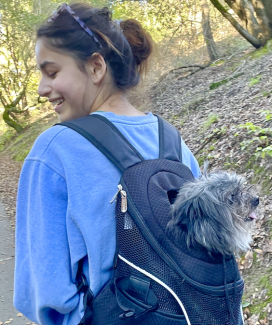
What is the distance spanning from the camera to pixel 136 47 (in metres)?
1.82

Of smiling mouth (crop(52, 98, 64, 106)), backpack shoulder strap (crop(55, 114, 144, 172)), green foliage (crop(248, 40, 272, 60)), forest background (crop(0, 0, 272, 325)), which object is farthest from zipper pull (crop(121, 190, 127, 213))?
green foliage (crop(248, 40, 272, 60))

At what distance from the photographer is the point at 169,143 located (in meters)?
1.66

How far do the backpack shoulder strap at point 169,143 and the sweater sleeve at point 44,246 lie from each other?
1.68 ft

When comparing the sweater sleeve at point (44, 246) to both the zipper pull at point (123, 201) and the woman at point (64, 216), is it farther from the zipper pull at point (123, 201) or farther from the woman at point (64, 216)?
the zipper pull at point (123, 201)

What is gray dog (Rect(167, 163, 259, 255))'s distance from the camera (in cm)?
124

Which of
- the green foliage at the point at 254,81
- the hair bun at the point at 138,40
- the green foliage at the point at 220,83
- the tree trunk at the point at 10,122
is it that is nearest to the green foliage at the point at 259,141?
the green foliage at the point at 254,81

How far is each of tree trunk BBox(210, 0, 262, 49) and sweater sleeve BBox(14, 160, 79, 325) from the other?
1126cm

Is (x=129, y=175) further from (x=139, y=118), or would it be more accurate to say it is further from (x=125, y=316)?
(x=125, y=316)

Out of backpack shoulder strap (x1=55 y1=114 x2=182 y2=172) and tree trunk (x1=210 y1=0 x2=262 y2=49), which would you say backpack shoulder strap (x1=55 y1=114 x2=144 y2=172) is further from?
tree trunk (x1=210 y1=0 x2=262 y2=49)

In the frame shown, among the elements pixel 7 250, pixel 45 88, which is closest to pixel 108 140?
pixel 45 88

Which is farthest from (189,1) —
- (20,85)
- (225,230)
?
(225,230)

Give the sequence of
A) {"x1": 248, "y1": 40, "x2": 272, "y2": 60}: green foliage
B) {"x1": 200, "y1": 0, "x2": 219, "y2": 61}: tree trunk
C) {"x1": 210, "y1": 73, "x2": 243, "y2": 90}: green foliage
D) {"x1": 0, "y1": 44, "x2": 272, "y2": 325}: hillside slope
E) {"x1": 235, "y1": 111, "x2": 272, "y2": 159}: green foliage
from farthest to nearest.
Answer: {"x1": 200, "y1": 0, "x2": 219, "y2": 61}: tree trunk
{"x1": 248, "y1": 40, "x2": 272, "y2": 60}: green foliage
{"x1": 210, "y1": 73, "x2": 243, "y2": 90}: green foliage
{"x1": 235, "y1": 111, "x2": 272, "y2": 159}: green foliage
{"x1": 0, "y1": 44, "x2": 272, "y2": 325}: hillside slope

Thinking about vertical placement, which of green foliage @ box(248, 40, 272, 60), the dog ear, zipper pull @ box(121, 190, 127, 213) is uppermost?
zipper pull @ box(121, 190, 127, 213)

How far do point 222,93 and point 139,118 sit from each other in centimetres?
828
